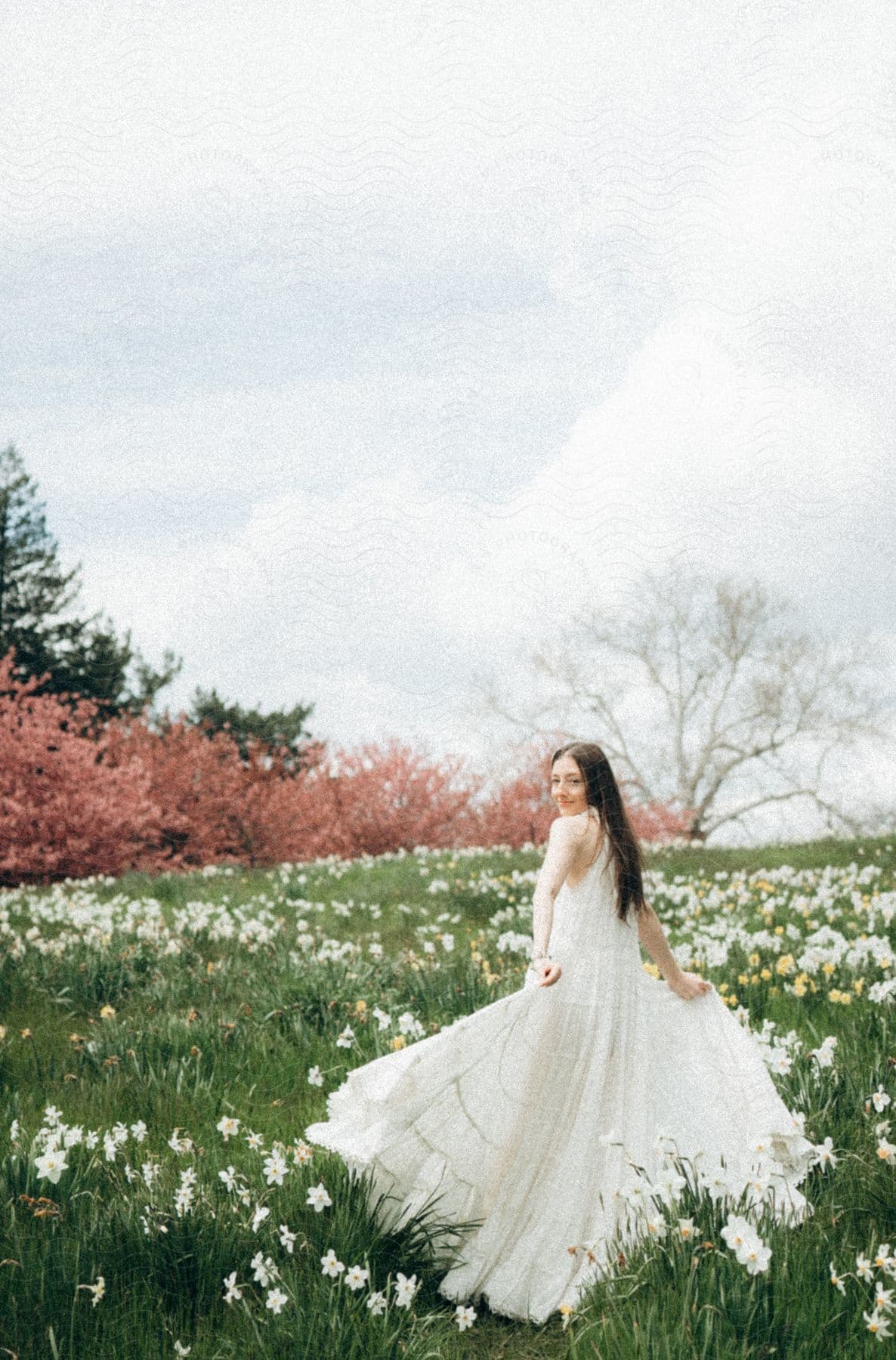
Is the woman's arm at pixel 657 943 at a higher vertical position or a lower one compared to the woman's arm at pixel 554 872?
lower

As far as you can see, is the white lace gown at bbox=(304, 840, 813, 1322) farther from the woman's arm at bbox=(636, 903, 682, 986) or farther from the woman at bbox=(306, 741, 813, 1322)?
the woman's arm at bbox=(636, 903, 682, 986)

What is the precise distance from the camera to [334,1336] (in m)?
2.79

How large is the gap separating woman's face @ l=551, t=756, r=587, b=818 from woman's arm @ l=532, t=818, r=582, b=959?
7 centimetres

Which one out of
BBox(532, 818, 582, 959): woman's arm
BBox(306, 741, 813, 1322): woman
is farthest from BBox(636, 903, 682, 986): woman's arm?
BBox(532, 818, 582, 959): woman's arm

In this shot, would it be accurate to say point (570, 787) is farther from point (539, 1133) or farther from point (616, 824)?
point (539, 1133)

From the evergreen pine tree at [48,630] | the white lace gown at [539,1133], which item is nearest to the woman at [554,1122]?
the white lace gown at [539,1133]

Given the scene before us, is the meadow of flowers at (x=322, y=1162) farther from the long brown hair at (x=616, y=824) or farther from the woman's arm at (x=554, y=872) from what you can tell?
the woman's arm at (x=554, y=872)

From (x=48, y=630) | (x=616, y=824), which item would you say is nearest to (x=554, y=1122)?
(x=616, y=824)

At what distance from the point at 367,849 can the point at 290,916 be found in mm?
8798

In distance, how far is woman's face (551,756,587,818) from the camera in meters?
3.78

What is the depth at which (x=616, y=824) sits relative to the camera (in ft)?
12.4

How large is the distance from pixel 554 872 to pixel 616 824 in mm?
271

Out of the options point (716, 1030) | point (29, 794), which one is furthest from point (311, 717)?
point (716, 1030)

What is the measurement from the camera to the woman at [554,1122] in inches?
135
